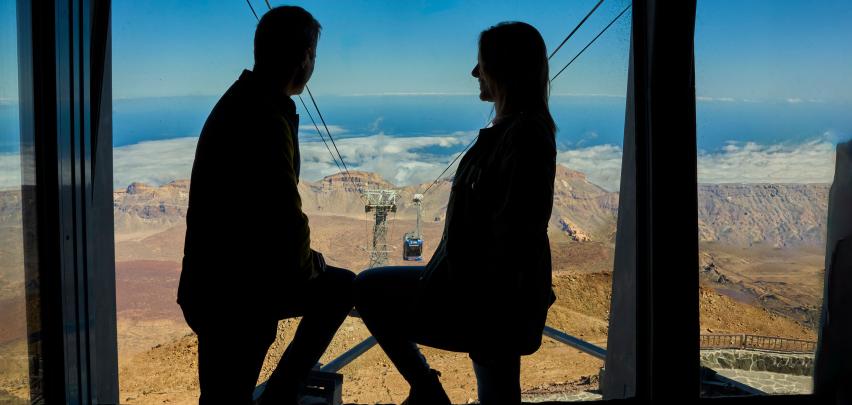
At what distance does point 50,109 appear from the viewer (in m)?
1.38

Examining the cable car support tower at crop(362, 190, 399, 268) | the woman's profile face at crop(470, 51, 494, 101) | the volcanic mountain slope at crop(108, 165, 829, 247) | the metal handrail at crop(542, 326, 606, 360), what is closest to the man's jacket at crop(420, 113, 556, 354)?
the woman's profile face at crop(470, 51, 494, 101)

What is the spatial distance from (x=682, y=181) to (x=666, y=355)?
1.44ft

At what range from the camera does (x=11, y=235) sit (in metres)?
1.33

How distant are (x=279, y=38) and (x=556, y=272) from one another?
2406cm

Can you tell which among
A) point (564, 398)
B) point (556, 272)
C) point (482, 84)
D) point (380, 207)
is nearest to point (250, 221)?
point (482, 84)

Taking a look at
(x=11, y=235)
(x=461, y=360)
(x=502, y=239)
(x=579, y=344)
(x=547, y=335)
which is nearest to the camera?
(x=502, y=239)

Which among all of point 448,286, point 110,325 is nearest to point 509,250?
point 448,286

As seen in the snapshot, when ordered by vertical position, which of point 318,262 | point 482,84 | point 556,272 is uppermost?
point 482,84

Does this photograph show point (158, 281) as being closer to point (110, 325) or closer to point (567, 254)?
point (567, 254)

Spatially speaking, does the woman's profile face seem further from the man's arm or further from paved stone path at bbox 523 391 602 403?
paved stone path at bbox 523 391 602 403

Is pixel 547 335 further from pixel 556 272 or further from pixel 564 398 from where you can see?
pixel 556 272

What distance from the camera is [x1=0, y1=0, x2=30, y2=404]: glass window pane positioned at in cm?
128

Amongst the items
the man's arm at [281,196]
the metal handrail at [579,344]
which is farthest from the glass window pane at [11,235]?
the metal handrail at [579,344]

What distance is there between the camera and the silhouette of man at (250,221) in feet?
3.78
